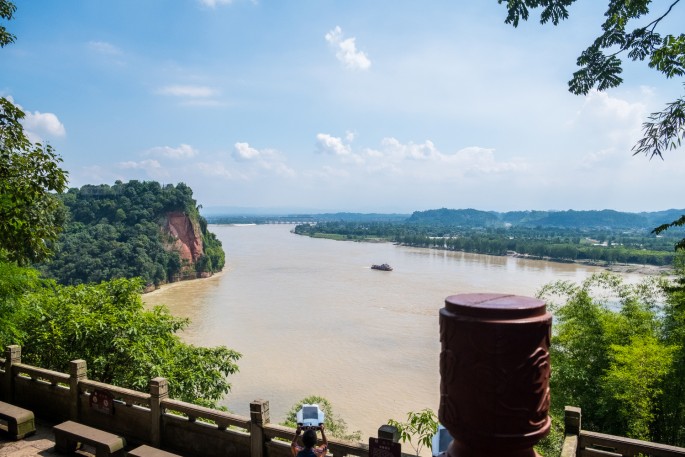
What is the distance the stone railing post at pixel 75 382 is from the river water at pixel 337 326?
11393 millimetres

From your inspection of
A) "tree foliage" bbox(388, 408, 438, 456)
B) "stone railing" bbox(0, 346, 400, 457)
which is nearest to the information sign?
"stone railing" bbox(0, 346, 400, 457)

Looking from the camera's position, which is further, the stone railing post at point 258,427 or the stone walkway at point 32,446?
the stone walkway at point 32,446

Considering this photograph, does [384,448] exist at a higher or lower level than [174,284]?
higher

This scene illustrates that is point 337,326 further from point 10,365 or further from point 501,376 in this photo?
point 501,376

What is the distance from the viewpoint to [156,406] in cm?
725

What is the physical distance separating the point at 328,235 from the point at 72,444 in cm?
13952

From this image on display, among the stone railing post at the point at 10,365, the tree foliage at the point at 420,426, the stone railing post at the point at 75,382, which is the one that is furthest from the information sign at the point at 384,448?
the stone railing post at the point at 10,365

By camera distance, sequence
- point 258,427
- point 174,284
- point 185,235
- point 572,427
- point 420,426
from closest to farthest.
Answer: point 572,427, point 258,427, point 420,426, point 174,284, point 185,235

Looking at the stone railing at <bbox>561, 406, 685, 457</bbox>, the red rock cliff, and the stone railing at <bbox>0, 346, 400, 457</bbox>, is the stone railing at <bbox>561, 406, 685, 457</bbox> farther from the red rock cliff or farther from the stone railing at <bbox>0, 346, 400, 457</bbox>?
the red rock cliff

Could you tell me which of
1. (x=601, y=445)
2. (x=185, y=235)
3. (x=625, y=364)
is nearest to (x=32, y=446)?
(x=601, y=445)

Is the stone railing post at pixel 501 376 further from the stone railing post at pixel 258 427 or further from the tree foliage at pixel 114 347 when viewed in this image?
the tree foliage at pixel 114 347

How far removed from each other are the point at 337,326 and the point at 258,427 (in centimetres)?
2733

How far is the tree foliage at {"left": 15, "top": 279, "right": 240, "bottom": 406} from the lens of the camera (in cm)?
921

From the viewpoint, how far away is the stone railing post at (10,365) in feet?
28.9
